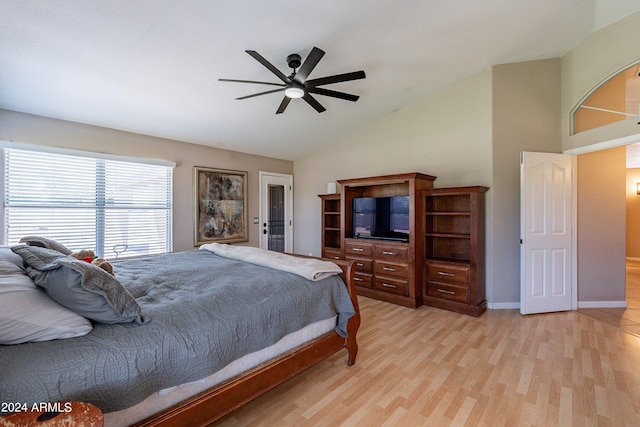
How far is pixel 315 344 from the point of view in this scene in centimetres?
198

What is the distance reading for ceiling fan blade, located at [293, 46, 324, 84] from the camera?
83.2 inches

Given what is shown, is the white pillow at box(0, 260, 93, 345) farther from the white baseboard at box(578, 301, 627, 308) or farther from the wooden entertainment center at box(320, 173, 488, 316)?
the white baseboard at box(578, 301, 627, 308)

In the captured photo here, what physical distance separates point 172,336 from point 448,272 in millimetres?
3250

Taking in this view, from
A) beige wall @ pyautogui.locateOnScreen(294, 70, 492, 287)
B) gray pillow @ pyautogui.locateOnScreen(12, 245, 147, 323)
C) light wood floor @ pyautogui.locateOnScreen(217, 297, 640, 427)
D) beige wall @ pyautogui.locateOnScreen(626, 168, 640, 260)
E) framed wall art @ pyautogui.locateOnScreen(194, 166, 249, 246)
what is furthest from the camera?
beige wall @ pyautogui.locateOnScreen(626, 168, 640, 260)

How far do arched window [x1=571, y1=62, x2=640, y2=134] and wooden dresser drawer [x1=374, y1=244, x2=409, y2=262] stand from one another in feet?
8.29

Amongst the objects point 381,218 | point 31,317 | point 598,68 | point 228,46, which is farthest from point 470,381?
point 598,68

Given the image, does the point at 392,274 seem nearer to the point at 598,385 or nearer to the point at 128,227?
the point at 598,385

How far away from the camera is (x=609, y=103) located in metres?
3.35

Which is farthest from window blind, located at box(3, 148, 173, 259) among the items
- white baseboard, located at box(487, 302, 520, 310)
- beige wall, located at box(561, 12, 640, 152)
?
beige wall, located at box(561, 12, 640, 152)

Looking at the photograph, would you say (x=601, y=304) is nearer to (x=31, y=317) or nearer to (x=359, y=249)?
(x=359, y=249)

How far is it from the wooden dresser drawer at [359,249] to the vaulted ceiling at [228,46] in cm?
210

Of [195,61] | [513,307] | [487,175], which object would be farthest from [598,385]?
[195,61]

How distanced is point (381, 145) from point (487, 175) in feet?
5.59

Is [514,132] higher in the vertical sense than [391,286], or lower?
higher
